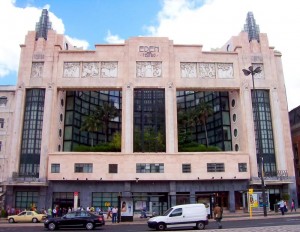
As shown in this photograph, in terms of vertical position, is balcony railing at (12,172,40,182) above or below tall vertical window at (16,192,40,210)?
above

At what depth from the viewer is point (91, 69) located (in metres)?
59.2

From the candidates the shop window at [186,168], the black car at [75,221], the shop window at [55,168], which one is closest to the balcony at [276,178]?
the shop window at [186,168]

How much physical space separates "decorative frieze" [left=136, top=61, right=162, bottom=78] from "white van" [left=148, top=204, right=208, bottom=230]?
119 feet

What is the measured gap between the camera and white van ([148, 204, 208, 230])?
24812mm

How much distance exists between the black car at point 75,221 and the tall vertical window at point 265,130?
36.0 m

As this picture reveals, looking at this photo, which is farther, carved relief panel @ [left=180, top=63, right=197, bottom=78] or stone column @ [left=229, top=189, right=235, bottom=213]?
carved relief panel @ [left=180, top=63, right=197, bottom=78]

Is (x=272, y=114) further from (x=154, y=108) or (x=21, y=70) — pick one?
(x=21, y=70)

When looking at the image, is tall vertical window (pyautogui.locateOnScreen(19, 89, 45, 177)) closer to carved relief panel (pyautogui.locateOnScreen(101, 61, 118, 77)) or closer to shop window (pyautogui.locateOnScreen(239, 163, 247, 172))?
carved relief panel (pyautogui.locateOnScreen(101, 61, 118, 77))

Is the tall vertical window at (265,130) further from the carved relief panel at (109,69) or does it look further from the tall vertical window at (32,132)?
the tall vertical window at (32,132)

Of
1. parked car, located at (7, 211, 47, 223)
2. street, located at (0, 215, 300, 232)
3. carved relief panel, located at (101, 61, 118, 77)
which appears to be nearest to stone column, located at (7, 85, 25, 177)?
carved relief panel, located at (101, 61, 118, 77)

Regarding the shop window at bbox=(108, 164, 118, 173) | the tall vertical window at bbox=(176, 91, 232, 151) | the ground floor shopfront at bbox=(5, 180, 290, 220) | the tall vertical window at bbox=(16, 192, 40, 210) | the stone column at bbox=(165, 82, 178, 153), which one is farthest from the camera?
the tall vertical window at bbox=(176, 91, 232, 151)

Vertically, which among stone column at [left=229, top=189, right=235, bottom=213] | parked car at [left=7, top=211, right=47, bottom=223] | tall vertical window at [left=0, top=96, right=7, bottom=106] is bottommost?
parked car at [left=7, top=211, right=47, bottom=223]

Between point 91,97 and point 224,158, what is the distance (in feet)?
110

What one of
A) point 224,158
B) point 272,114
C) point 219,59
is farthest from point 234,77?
point 224,158
